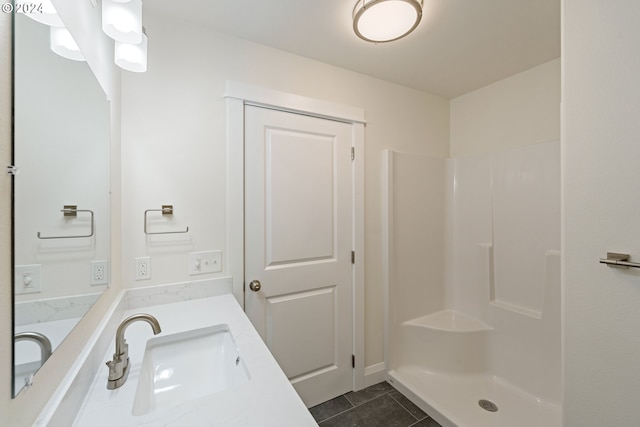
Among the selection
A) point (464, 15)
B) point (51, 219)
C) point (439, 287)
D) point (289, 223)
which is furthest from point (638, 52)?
point (439, 287)

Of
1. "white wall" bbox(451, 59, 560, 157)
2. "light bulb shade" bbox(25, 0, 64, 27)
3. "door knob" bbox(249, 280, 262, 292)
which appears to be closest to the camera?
"light bulb shade" bbox(25, 0, 64, 27)

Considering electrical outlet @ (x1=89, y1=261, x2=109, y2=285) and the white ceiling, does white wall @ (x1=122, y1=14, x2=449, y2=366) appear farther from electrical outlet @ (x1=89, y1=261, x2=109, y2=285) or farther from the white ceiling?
electrical outlet @ (x1=89, y1=261, x2=109, y2=285)

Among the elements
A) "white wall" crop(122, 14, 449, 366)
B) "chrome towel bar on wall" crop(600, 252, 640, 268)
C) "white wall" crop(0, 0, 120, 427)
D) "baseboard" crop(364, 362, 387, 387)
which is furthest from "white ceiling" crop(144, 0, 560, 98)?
"baseboard" crop(364, 362, 387, 387)

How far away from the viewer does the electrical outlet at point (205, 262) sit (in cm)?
143

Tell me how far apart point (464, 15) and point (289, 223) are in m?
1.53

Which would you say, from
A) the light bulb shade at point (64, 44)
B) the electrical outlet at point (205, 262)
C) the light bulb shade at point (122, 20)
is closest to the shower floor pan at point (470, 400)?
the electrical outlet at point (205, 262)

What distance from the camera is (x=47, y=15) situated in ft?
1.89

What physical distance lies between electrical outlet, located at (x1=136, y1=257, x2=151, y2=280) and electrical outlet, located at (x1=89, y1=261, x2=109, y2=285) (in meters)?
0.34

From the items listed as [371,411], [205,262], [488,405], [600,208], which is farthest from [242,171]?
[488,405]

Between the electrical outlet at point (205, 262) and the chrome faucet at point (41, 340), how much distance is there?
0.87 m

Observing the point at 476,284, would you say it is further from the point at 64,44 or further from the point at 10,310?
the point at 64,44

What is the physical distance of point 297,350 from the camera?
1.72 m

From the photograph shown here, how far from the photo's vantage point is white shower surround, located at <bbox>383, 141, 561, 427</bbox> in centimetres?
175

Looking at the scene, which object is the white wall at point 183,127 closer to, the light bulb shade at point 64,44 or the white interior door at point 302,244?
the white interior door at point 302,244
